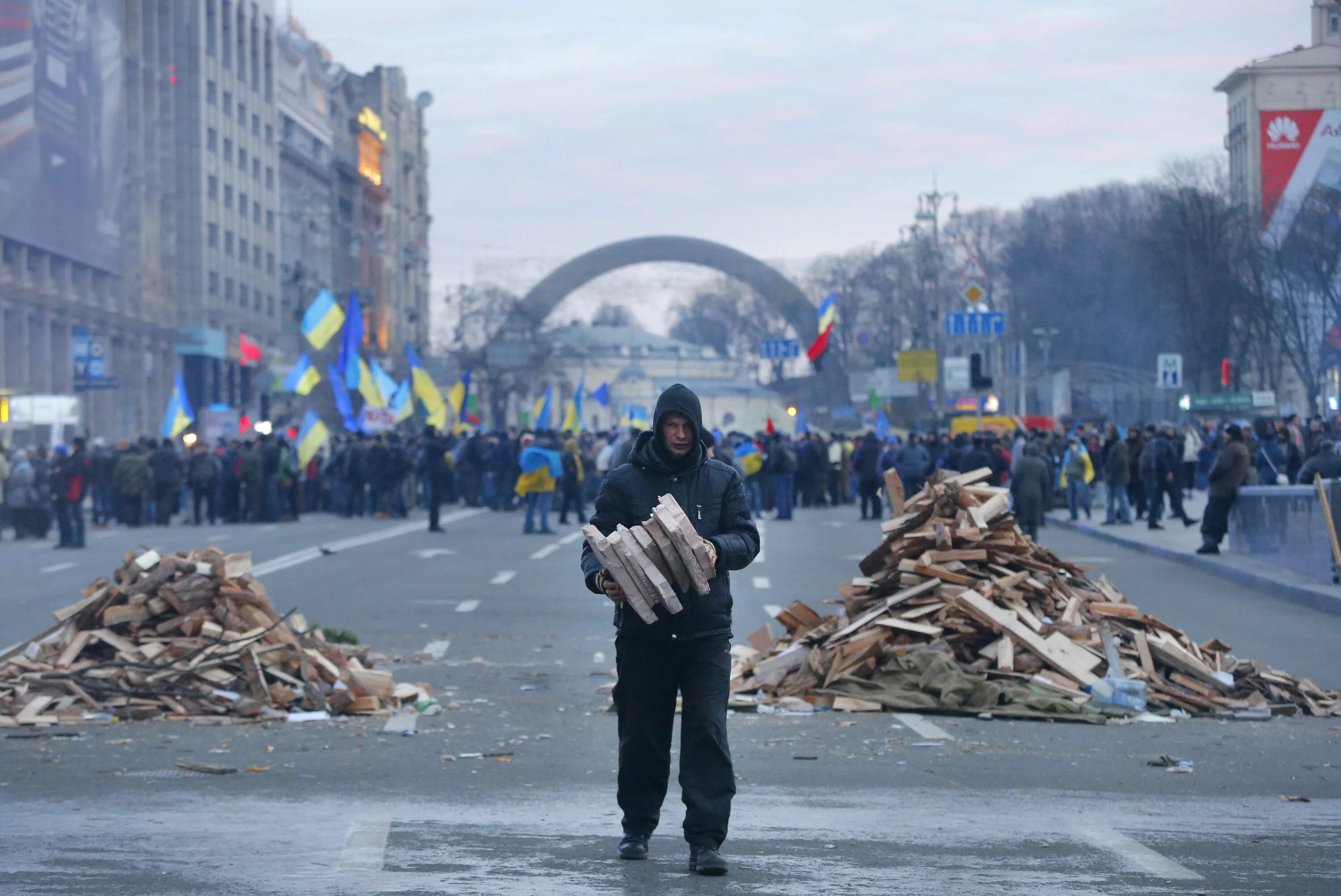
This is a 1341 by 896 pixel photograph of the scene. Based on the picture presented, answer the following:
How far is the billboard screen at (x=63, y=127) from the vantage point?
5288 cm

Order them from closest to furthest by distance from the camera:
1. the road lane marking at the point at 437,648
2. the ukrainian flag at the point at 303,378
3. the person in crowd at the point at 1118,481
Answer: the road lane marking at the point at 437,648
the person in crowd at the point at 1118,481
the ukrainian flag at the point at 303,378

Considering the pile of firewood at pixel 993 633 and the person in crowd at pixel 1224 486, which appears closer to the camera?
the pile of firewood at pixel 993 633

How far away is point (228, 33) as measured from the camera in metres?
86.1

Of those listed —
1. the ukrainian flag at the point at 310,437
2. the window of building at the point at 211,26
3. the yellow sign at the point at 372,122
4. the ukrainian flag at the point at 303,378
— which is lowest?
the ukrainian flag at the point at 310,437

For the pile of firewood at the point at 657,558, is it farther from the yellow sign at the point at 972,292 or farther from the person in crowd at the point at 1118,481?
the yellow sign at the point at 972,292

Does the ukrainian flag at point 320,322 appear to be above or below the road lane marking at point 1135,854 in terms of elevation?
above

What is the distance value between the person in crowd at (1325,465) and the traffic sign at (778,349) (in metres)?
57.0

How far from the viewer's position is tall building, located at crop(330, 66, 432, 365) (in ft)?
369

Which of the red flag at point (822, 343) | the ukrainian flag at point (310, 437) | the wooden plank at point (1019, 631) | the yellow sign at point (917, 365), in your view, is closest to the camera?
the wooden plank at point (1019, 631)

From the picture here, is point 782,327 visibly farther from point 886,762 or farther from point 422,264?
point 886,762

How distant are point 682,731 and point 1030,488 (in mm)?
18992

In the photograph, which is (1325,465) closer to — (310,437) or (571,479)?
(571,479)

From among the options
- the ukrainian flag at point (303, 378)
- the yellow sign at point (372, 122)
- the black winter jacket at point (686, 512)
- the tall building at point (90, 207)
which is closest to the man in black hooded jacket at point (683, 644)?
the black winter jacket at point (686, 512)

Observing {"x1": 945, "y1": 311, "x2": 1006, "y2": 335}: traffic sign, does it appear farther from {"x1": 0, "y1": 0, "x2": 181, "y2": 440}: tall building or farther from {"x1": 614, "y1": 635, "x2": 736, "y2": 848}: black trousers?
{"x1": 614, "y1": 635, "x2": 736, "y2": 848}: black trousers
